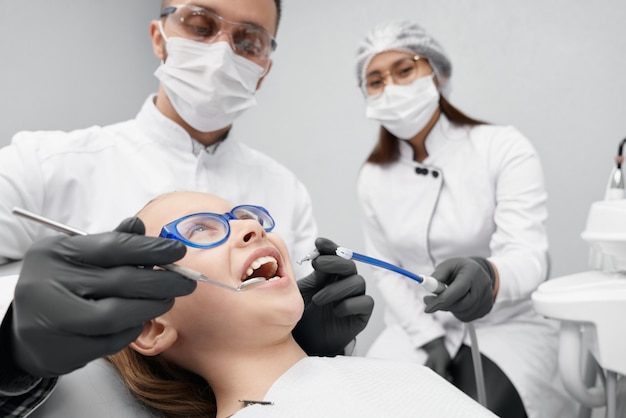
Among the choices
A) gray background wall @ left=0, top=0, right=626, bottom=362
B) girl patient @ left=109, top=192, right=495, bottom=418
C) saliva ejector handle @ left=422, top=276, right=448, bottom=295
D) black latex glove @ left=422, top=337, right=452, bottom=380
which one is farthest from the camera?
gray background wall @ left=0, top=0, right=626, bottom=362

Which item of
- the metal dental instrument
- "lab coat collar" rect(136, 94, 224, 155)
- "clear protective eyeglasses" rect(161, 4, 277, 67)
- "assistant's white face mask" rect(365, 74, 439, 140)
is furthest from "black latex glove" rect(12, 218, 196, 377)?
"assistant's white face mask" rect(365, 74, 439, 140)

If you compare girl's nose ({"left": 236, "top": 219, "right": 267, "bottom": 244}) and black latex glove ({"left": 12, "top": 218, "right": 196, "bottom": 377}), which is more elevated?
black latex glove ({"left": 12, "top": 218, "right": 196, "bottom": 377})

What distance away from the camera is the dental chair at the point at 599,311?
3.45 feet

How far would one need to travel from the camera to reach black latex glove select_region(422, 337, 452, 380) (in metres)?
1.73

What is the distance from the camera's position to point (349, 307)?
3.64 feet

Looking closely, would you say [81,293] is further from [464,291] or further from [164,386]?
[464,291]

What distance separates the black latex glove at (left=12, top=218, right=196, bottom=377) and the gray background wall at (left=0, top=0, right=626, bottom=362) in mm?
2128

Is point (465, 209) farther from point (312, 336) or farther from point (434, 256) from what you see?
point (312, 336)

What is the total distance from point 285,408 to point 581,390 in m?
0.80

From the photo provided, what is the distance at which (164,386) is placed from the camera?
1035 millimetres

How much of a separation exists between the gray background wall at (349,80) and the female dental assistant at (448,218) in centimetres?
65

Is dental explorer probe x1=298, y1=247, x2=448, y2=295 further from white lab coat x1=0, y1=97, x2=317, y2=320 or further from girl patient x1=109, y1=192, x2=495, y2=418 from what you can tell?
white lab coat x1=0, y1=97, x2=317, y2=320

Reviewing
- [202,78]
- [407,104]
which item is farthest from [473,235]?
[202,78]

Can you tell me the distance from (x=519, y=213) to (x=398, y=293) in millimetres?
564
